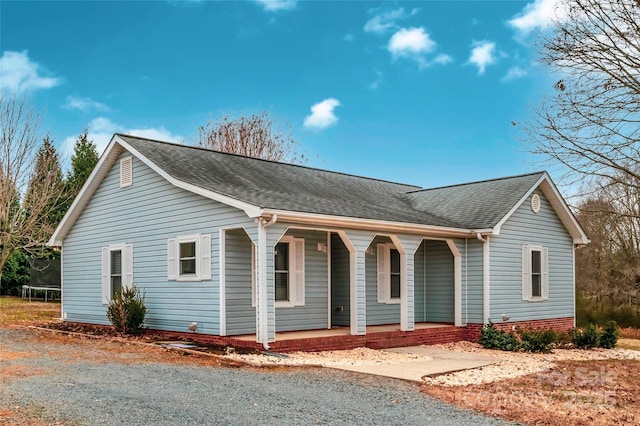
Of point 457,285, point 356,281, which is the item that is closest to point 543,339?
point 457,285

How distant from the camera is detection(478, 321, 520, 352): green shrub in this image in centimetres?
1429

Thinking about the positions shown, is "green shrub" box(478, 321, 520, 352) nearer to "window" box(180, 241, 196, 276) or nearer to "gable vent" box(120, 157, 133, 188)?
"window" box(180, 241, 196, 276)

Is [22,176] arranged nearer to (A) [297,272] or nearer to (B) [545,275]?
(A) [297,272]

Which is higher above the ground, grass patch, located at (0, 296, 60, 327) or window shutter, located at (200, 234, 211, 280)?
window shutter, located at (200, 234, 211, 280)

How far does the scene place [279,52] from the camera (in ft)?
80.0

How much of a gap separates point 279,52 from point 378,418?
1967 centimetres

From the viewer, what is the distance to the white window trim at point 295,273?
13.8m

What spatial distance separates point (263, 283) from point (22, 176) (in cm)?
1780

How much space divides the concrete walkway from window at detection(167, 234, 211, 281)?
4.11 m

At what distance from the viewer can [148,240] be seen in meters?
14.8

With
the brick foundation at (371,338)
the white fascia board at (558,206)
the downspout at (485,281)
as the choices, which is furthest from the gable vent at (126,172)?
the white fascia board at (558,206)

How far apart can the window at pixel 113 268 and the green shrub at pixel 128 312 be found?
1043 millimetres

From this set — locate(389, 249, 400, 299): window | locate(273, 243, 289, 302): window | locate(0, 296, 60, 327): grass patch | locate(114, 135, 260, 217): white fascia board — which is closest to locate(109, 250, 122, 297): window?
locate(114, 135, 260, 217): white fascia board

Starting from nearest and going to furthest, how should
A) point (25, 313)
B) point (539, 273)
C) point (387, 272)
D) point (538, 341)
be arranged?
point (538, 341)
point (387, 272)
point (539, 273)
point (25, 313)
